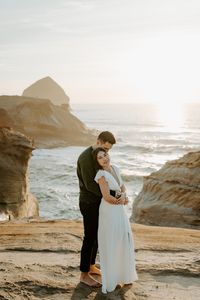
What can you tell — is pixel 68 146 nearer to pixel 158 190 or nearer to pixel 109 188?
pixel 158 190

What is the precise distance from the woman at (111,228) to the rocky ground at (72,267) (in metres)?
0.31

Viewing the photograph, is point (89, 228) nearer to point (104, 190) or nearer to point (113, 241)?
point (113, 241)


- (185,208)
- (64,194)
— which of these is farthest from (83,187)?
(64,194)

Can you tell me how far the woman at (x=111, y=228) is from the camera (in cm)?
512

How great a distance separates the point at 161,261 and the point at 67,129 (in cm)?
6732

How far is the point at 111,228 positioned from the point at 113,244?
20 cm

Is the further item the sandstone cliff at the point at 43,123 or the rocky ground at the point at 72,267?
the sandstone cliff at the point at 43,123

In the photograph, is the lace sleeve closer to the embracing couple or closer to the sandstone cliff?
the embracing couple

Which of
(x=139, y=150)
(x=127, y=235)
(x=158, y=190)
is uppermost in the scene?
(x=127, y=235)

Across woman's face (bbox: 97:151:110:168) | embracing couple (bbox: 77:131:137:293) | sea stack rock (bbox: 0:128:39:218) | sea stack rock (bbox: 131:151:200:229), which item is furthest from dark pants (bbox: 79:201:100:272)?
sea stack rock (bbox: 0:128:39:218)

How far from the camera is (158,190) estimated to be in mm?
15930

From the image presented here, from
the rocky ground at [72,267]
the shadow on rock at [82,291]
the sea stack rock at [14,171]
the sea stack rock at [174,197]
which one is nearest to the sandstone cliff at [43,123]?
the sea stack rock at [14,171]

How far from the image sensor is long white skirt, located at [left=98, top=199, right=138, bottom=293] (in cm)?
519

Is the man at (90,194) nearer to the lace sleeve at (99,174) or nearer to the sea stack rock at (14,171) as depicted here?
the lace sleeve at (99,174)
